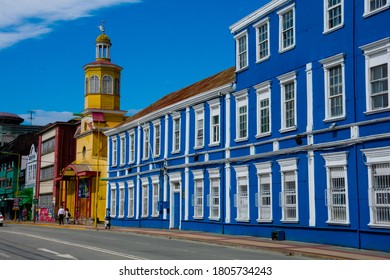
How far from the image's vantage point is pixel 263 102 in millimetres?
28859

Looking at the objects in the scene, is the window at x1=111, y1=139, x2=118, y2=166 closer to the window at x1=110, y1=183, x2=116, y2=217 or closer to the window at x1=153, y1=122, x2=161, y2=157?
the window at x1=110, y1=183, x2=116, y2=217

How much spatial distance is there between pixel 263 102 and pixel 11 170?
209 ft

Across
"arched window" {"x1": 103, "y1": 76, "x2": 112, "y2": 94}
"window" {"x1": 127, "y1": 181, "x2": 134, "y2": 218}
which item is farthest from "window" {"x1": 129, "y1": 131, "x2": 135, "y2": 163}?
"arched window" {"x1": 103, "y1": 76, "x2": 112, "y2": 94}

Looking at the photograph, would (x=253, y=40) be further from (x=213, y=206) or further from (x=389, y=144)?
(x=389, y=144)

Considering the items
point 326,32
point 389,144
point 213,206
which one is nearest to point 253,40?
point 326,32

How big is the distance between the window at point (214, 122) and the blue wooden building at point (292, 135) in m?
0.08

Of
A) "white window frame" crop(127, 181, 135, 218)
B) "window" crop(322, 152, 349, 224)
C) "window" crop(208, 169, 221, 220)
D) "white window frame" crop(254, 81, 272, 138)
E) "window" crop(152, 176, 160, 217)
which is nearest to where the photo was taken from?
"window" crop(322, 152, 349, 224)

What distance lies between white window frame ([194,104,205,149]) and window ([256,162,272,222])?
631 centimetres

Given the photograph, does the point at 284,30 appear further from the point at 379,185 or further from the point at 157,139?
the point at 157,139

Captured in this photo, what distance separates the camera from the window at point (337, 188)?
75.8 ft

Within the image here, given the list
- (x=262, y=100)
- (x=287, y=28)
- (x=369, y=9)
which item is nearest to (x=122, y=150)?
(x=262, y=100)

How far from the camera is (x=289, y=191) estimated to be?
26562 millimetres

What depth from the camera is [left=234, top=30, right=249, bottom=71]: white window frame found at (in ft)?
101

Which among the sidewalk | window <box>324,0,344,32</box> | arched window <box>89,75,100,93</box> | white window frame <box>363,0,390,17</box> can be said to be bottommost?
the sidewalk
